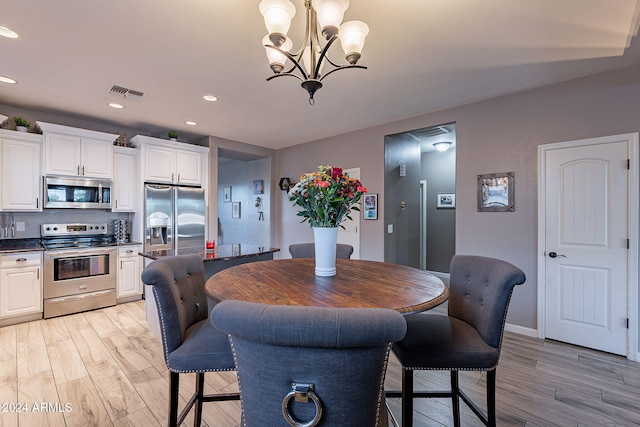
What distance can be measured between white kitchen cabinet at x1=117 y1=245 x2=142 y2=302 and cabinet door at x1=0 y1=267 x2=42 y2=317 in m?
0.84

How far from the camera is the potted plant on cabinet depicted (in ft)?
12.0

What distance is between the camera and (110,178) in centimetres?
428

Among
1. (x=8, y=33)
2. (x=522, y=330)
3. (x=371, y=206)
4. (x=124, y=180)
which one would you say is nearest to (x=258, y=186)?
(x=124, y=180)

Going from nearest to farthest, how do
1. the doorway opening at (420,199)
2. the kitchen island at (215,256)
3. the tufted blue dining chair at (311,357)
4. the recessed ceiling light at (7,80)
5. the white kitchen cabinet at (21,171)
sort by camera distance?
the tufted blue dining chair at (311,357), the kitchen island at (215,256), the recessed ceiling light at (7,80), the white kitchen cabinet at (21,171), the doorway opening at (420,199)

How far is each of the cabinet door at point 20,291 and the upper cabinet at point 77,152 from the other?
125 centimetres

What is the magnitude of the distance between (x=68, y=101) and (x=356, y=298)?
430 centimetres

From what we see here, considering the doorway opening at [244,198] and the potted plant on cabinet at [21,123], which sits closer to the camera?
the potted plant on cabinet at [21,123]

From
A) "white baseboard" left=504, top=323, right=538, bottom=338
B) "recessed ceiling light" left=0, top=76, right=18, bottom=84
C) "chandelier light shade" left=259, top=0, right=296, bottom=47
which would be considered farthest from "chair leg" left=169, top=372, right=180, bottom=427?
"recessed ceiling light" left=0, top=76, right=18, bottom=84

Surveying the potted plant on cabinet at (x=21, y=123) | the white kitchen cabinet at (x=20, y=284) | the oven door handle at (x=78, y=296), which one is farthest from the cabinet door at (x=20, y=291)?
the potted plant on cabinet at (x=21, y=123)

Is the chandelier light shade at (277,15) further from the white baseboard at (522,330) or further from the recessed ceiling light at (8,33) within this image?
the white baseboard at (522,330)

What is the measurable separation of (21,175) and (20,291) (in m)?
1.40

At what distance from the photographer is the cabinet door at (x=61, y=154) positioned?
3766 mm

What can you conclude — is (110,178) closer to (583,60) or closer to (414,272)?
(414,272)

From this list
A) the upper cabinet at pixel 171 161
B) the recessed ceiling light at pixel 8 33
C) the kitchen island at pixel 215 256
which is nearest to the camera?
the recessed ceiling light at pixel 8 33
